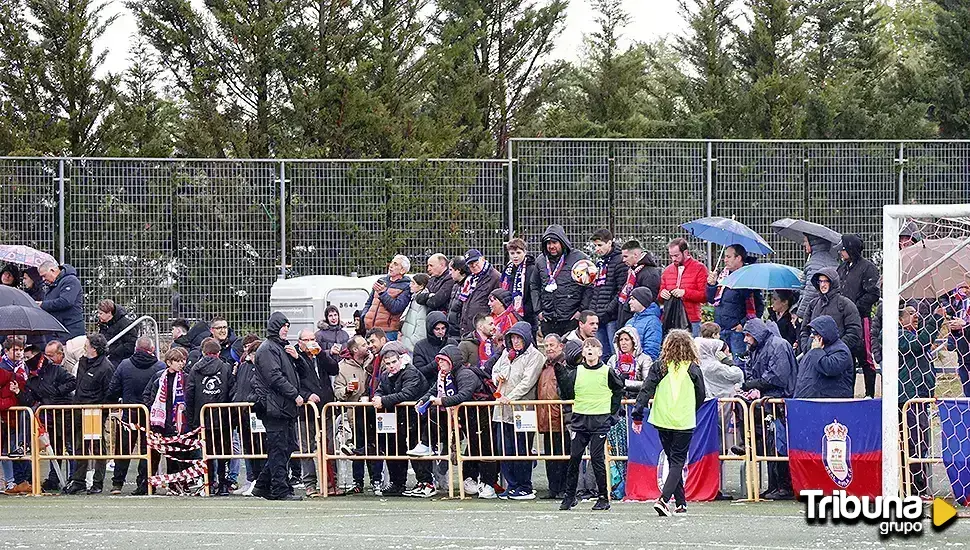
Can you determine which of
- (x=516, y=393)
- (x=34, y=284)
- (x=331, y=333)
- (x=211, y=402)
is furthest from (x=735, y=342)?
(x=34, y=284)

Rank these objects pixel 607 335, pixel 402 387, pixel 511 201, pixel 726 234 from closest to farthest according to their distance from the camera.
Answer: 1. pixel 402 387
2. pixel 607 335
3. pixel 726 234
4. pixel 511 201

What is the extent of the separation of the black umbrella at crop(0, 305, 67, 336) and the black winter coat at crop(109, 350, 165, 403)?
1095 millimetres

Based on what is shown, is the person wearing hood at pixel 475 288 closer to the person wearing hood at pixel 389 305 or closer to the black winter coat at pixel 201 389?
the person wearing hood at pixel 389 305

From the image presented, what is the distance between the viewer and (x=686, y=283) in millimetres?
17828

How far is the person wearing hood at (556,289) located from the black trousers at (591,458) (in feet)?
12.9

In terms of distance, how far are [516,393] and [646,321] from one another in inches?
79.3

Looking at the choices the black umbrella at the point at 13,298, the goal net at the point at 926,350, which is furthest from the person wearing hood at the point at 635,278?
the black umbrella at the point at 13,298

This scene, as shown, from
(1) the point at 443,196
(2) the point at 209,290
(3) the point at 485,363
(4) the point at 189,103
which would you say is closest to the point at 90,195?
(2) the point at 209,290

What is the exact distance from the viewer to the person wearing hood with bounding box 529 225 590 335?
17859 mm

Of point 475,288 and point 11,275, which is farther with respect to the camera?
point 11,275

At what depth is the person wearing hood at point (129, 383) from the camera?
16.8 meters

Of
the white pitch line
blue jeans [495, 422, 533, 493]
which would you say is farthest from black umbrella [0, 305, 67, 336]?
blue jeans [495, 422, 533, 493]

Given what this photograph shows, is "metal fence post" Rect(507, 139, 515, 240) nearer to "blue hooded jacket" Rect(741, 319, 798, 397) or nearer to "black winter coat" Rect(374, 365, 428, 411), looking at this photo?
"black winter coat" Rect(374, 365, 428, 411)

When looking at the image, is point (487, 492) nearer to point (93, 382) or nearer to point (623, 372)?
point (623, 372)
